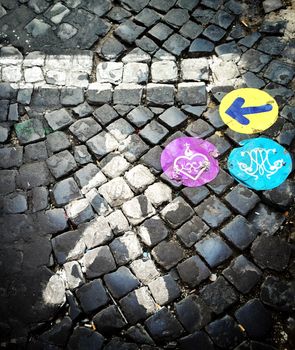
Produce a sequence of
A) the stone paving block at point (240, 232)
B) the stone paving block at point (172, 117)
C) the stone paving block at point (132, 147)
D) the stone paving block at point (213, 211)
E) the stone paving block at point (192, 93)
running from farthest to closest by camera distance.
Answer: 1. the stone paving block at point (192, 93)
2. the stone paving block at point (172, 117)
3. the stone paving block at point (132, 147)
4. the stone paving block at point (213, 211)
5. the stone paving block at point (240, 232)

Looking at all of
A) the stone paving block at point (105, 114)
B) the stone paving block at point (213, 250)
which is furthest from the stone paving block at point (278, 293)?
the stone paving block at point (105, 114)

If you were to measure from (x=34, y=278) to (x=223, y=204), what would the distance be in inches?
68.7

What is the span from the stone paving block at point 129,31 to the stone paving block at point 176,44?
0.37 m

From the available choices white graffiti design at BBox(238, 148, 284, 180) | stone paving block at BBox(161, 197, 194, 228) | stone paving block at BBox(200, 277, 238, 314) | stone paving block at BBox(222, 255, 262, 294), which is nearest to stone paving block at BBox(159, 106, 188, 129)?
white graffiti design at BBox(238, 148, 284, 180)

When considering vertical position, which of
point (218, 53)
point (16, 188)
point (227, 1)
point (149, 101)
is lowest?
point (16, 188)

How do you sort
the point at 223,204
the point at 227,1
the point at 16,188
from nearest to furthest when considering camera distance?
the point at 223,204 → the point at 16,188 → the point at 227,1

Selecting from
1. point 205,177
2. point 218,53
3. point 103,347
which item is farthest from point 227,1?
point 103,347

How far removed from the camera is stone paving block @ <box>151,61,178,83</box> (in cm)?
355

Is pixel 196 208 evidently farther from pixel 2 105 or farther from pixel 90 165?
pixel 2 105

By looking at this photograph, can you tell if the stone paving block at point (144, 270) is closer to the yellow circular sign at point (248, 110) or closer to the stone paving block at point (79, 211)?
the stone paving block at point (79, 211)

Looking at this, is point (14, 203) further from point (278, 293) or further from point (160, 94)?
point (278, 293)

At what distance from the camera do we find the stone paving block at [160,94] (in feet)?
11.2

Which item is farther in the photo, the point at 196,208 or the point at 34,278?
the point at 196,208

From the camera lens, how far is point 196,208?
290cm
